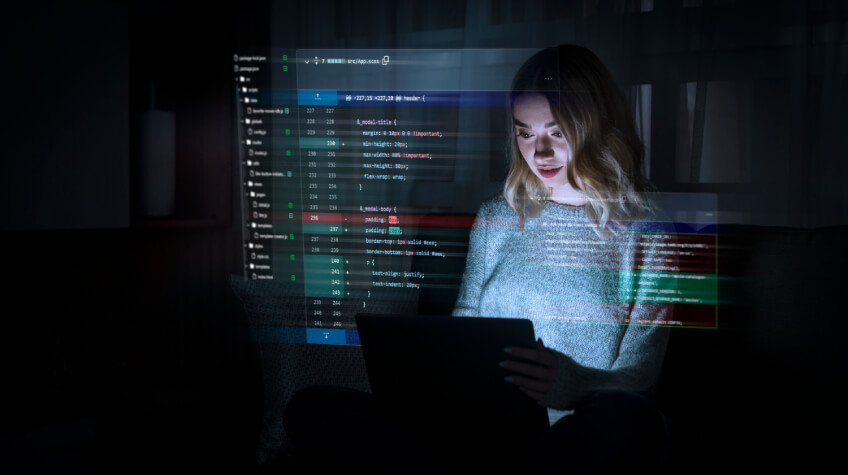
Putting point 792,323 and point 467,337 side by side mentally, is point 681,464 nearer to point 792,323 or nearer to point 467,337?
point 792,323

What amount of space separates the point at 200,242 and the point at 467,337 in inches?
47.6

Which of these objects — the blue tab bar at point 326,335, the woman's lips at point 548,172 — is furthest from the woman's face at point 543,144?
the blue tab bar at point 326,335

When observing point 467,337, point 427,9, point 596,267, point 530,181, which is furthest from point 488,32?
point 467,337

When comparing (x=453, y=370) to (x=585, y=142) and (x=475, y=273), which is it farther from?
(x=585, y=142)

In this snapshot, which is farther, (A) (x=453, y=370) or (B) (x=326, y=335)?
(B) (x=326, y=335)

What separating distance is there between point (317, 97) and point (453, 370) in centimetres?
56

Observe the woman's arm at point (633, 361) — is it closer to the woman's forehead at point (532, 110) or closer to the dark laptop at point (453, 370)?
the dark laptop at point (453, 370)

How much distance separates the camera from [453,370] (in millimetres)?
872

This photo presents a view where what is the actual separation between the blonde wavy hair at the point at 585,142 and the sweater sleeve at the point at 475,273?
8 centimetres

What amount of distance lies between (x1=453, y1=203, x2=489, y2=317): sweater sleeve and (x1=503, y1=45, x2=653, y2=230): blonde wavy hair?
8 cm

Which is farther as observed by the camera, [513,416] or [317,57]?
[317,57]

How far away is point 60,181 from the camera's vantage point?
4.46 ft

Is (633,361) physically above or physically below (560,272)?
below

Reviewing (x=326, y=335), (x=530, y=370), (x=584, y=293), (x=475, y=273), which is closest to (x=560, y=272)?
(x=584, y=293)
